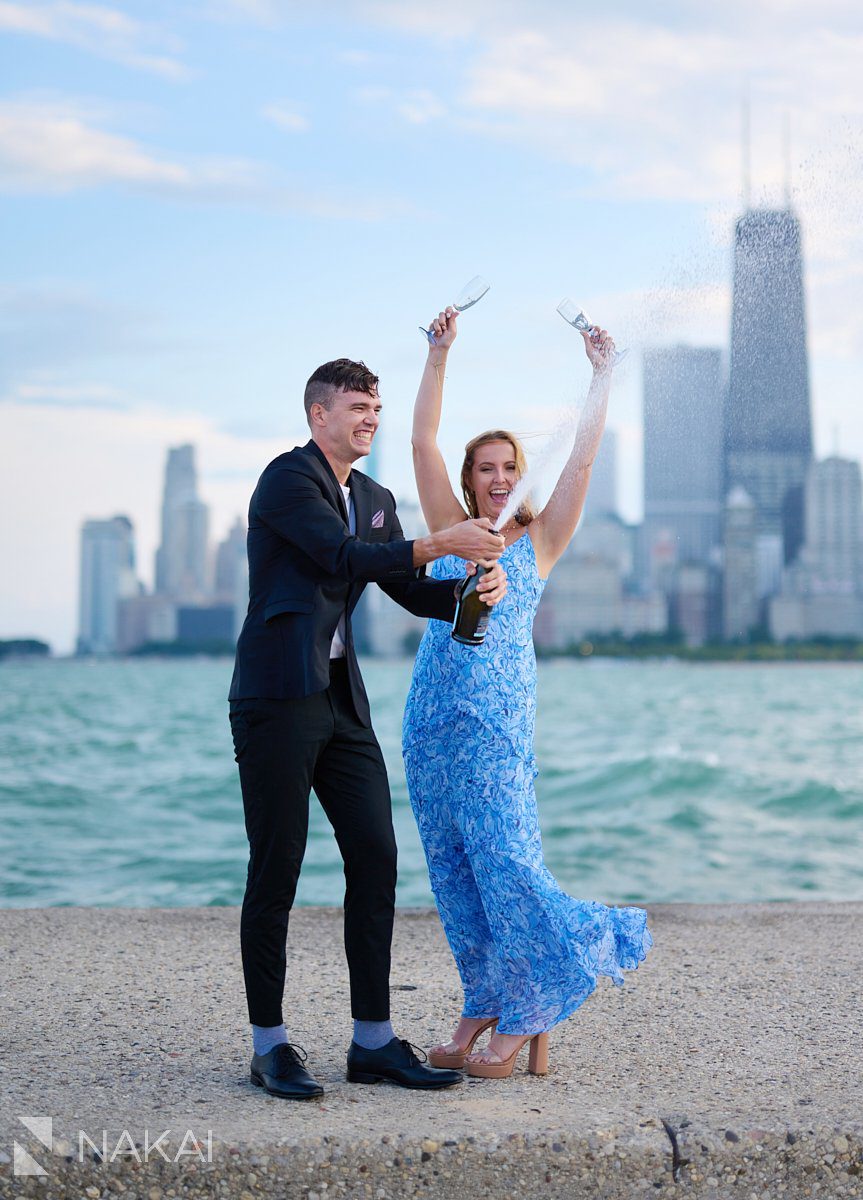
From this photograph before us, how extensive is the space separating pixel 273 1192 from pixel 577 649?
107 metres

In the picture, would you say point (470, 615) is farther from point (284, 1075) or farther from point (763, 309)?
point (763, 309)

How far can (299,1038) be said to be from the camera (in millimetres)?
4551

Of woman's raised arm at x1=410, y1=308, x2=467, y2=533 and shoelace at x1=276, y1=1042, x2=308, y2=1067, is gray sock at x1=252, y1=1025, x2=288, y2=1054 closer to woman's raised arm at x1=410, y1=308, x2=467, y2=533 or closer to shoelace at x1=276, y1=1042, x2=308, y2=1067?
shoelace at x1=276, y1=1042, x2=308, y2=1067

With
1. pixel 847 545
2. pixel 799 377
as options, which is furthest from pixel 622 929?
pixel 847 545

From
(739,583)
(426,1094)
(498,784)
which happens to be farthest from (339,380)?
(739,583)

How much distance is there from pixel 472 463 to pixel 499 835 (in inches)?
46.7

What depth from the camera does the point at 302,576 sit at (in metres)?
3.88

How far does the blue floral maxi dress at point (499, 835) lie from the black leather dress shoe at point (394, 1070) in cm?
27

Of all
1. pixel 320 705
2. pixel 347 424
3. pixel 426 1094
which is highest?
pixel 347 424

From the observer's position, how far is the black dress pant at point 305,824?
3.83 metres

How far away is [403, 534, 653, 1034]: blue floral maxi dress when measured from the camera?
398cm

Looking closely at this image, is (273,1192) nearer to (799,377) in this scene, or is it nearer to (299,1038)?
(299,1038)

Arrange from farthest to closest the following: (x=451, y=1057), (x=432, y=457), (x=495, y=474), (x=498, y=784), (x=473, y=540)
Answer: (x=432, y=457) < (x=495, y=474) < (x=451, y=1057) < (x=498, y=784) < (x=473, y=540)

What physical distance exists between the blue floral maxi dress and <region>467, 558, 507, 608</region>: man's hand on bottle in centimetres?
31
